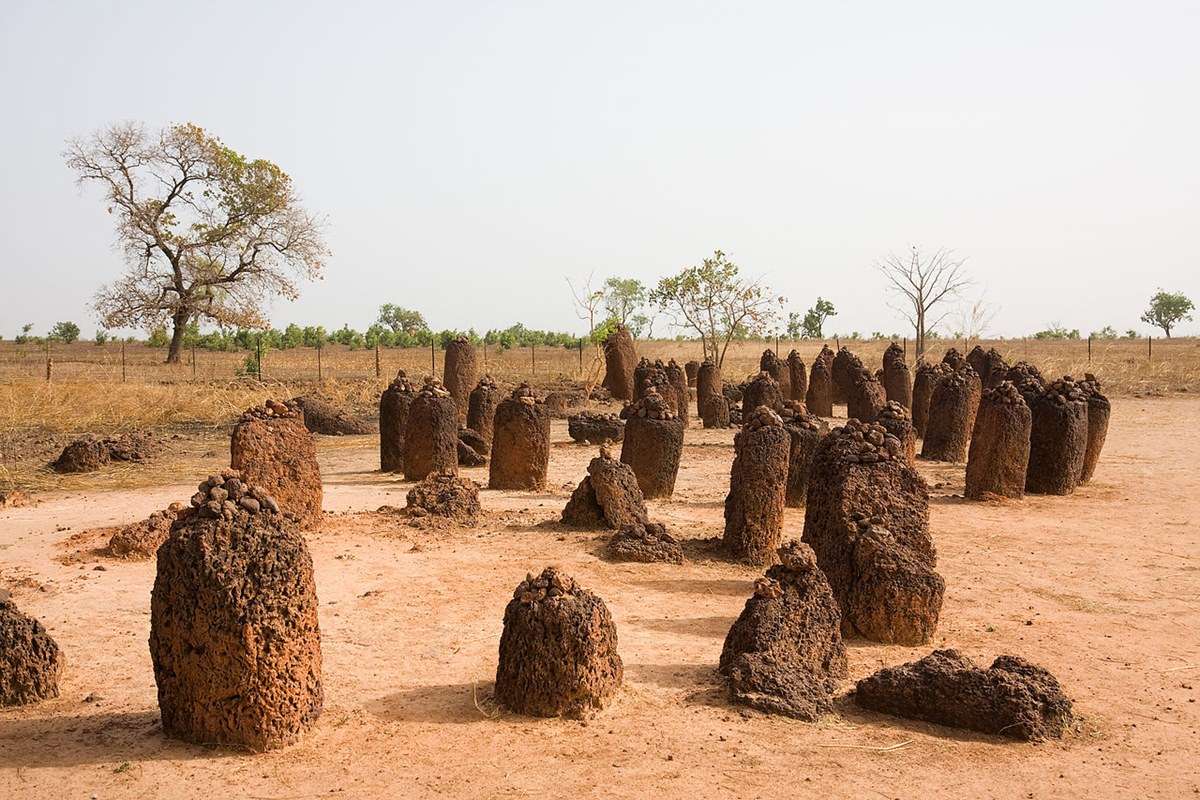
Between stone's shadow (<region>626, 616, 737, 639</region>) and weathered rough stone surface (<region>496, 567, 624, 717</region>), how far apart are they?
154cm

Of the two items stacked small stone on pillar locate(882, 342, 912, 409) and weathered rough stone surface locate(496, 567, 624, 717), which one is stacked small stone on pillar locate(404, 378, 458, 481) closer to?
weathered rough stone surface locate(496, 567, 624, 717)

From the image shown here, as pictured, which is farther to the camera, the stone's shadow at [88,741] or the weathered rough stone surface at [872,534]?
the weathered rough stone surface at [872,534]

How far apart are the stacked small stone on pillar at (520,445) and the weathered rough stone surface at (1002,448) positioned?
544 centimetres

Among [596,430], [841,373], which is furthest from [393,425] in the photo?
[841,373]

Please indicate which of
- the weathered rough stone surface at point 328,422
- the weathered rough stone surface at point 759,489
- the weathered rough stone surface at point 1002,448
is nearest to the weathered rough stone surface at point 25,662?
the weathered rough stone surface at point 759,489

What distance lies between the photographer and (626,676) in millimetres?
6566

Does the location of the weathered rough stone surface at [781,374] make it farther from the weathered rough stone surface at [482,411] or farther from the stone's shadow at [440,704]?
the stone's shadow at [440,704]

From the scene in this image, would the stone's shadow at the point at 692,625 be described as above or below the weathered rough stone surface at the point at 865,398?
below

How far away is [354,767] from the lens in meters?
5.30

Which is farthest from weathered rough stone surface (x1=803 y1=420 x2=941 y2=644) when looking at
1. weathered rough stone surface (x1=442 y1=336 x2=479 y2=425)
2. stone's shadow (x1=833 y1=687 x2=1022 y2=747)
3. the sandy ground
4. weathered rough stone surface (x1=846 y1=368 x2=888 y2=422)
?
weathered rough stone surface (x1=442 y1=336 x2=479 y2=425)

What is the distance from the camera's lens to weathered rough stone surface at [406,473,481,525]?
11.2 meters

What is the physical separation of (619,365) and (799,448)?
613 inches

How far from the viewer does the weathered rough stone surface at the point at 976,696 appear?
5.79 meters

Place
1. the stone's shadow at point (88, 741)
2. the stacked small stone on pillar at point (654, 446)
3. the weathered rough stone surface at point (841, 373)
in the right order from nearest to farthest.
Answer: the stone's shadow at point (88, 741) < the stacked small stone on pillar at point (654, 446) < the weathered rough stone surface at point (841, 373)
